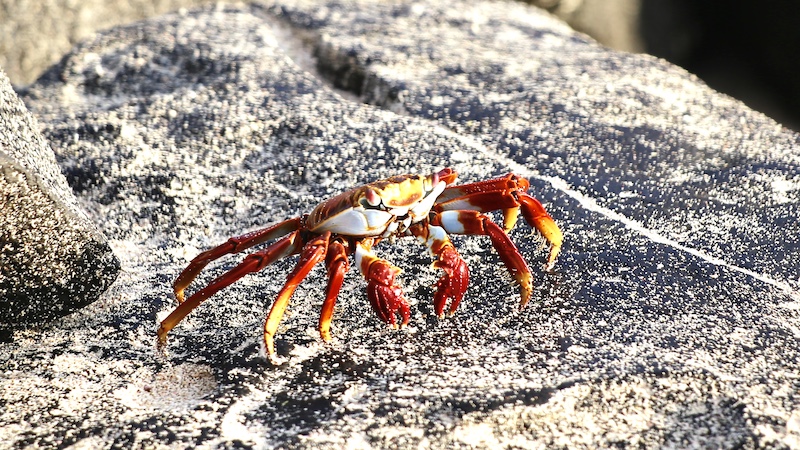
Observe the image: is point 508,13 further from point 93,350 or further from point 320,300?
point 93,350

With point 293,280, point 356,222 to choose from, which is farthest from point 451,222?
point 293,280

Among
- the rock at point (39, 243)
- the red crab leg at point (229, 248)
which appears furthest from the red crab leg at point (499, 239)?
the rock at point (39, 243)

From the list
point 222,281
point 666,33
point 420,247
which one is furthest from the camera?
point 666,33

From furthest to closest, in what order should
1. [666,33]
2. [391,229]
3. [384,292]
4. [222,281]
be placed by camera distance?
[666,33] < [391,229] < [222,281] < [384,292]

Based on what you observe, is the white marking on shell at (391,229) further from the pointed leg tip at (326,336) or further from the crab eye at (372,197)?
the pointed leg tip at (326,336)

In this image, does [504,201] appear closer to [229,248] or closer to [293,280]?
[293,280]

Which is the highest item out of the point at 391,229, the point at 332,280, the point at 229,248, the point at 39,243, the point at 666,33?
the point at 666,33

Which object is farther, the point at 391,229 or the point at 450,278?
the point at 391,229
